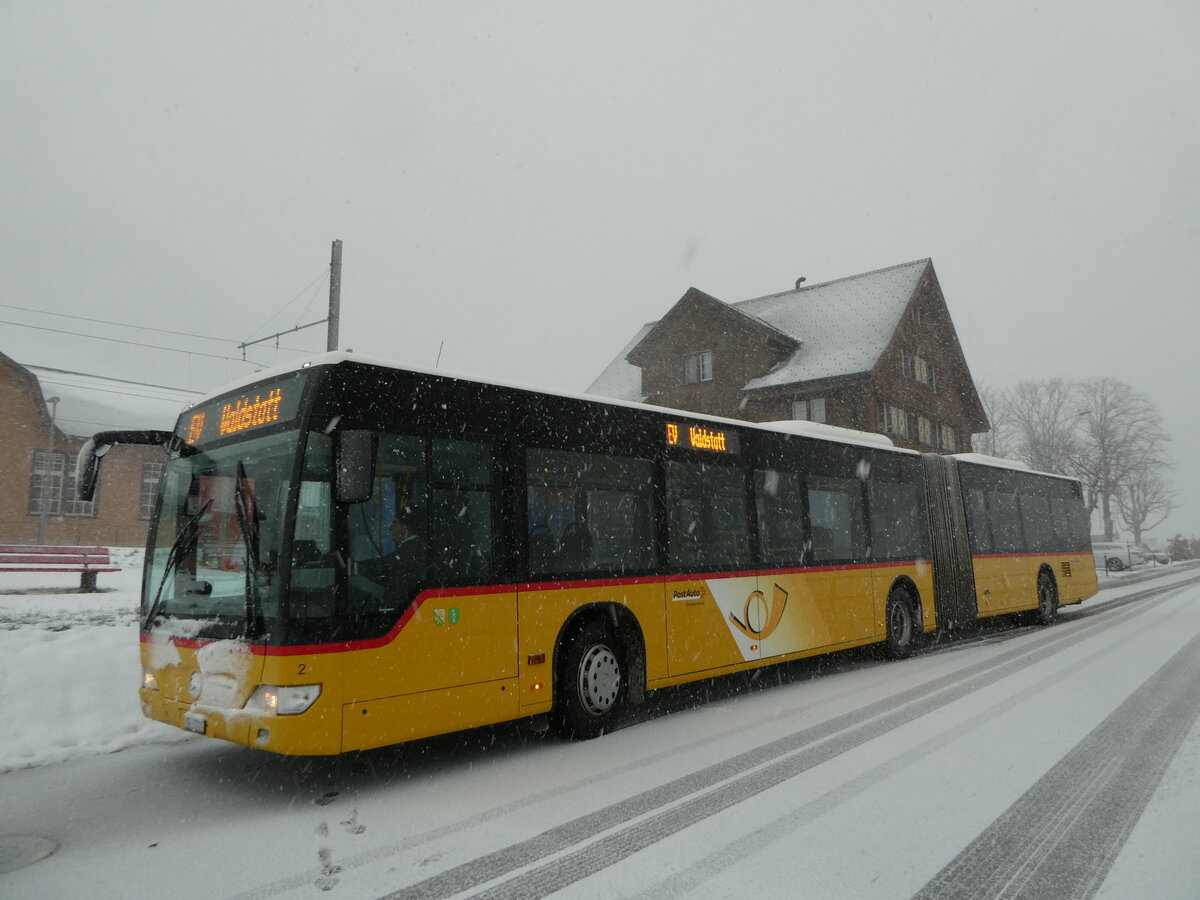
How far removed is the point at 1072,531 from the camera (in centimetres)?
1822

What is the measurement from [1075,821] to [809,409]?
25.9 meters

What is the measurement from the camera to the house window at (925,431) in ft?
108

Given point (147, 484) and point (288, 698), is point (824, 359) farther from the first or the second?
point (147, 484)

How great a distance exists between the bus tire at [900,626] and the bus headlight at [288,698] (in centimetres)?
865

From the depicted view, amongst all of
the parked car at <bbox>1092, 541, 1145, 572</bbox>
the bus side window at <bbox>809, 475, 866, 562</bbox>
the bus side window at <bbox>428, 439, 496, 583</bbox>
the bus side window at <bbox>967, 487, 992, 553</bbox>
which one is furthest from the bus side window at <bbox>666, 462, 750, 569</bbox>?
the parked car at <bbox>1092, 541, 1145, 572</bbox>

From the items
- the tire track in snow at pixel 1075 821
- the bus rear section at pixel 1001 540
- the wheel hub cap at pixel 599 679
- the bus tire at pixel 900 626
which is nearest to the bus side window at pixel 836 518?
the bus tire at pixel 900 626

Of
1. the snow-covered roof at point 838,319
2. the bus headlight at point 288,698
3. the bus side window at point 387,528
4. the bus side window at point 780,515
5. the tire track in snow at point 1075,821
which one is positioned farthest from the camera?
the snow-covered roof at point 838,319

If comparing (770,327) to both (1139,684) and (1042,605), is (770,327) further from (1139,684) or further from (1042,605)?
(1139,684)

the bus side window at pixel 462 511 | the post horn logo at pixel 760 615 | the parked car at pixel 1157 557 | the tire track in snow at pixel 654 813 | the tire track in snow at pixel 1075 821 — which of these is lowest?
the tire track in snow at pixel 1075 821

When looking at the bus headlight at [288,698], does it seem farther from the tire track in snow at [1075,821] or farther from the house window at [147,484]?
the house window at [147,484]

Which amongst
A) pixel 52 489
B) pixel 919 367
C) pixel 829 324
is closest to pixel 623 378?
pixel 829 324

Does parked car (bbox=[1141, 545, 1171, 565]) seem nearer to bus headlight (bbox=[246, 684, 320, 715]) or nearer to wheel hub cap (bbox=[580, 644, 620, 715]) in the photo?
wheel hub cap (bbox=[580, 644, 620, 715])

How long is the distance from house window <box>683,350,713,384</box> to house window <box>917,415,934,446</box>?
28.5 ft

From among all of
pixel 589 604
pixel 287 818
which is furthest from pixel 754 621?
pixel 287 818
